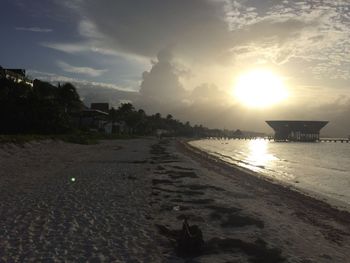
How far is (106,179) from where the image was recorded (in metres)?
21.2

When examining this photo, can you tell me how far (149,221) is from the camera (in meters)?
12.1

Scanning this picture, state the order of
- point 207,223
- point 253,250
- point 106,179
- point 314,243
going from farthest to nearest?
point 106,179 → point 207,223 → point 314,243 → point 253,250

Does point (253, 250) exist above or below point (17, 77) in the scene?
below

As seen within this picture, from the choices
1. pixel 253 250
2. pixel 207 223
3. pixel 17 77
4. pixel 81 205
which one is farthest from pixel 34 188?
pixel 17 77

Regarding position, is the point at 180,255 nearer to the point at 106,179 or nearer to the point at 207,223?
the point at 207,223

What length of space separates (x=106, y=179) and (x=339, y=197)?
14587 millimetres

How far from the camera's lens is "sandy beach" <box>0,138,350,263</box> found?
9039 mm

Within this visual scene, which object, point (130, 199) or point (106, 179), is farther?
point (106, 179)

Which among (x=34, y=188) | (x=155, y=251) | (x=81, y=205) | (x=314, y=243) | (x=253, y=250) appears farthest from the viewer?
(x=34, y=188)

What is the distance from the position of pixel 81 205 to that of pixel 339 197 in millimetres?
17465

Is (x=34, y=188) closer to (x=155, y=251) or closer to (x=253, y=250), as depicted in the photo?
(x=155, y=251)

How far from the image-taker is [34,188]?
16797 millimetres

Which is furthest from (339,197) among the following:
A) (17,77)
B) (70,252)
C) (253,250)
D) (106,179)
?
(17,77)

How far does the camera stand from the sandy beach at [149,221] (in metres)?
9.04
